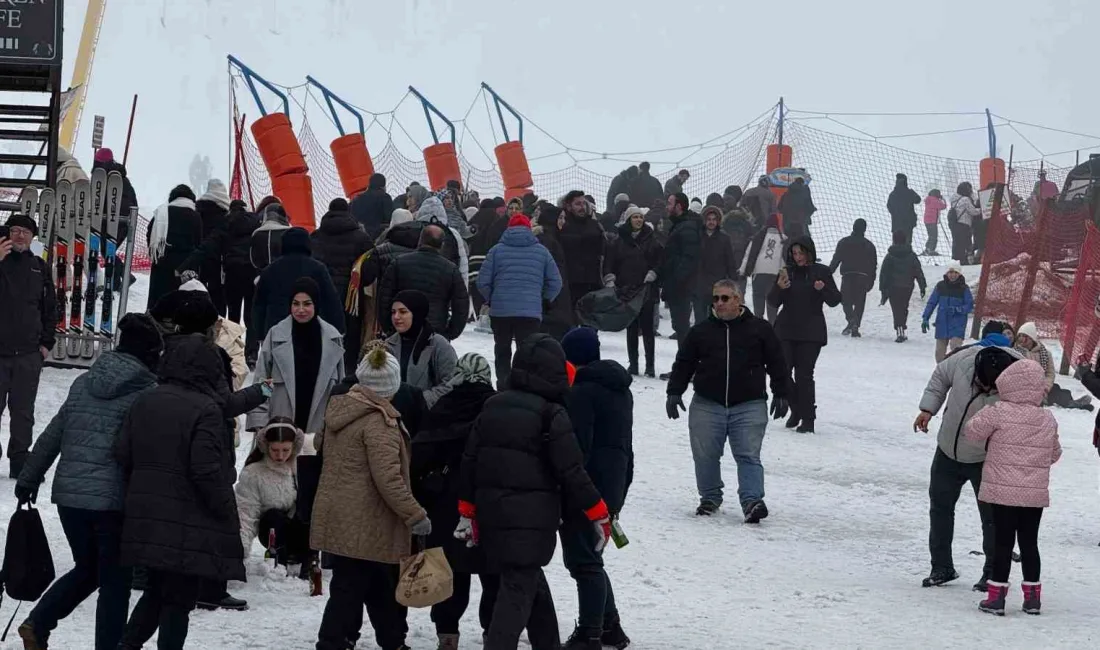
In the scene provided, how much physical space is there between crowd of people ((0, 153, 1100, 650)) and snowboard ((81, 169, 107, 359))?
24.7 inches

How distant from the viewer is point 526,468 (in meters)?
6.36

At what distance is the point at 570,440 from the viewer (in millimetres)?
6371

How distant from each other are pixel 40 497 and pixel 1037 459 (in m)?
5.11

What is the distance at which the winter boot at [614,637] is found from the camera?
23.6 feet

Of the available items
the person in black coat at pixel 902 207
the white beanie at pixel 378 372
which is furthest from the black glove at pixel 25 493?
the person in black coat at pixel 902 207

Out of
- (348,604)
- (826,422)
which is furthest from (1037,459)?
(826,422)

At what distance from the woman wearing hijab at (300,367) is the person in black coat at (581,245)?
6465 mm

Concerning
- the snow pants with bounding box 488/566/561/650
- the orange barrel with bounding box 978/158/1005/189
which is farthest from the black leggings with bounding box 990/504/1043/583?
the orange barrel with bounding box 978/158/1005/189

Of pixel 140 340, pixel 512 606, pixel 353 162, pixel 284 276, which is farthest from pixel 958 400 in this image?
pixel 353 162

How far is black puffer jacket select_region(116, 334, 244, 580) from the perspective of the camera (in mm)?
5988

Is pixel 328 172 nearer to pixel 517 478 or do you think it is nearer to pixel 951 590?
pixel 951 590

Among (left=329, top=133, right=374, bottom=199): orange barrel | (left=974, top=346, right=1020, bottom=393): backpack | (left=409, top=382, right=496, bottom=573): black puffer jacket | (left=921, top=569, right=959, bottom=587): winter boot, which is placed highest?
(left=329, top=133, right=374, bottom=199): orange barrel

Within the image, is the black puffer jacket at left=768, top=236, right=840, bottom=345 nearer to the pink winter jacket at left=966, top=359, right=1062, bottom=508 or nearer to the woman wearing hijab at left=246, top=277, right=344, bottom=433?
the pink winter jacket at left=966, top=359, right=1062, bottom=508

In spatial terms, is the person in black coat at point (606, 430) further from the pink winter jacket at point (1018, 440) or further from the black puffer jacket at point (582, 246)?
the black puffer jacket at point (582, 246)
